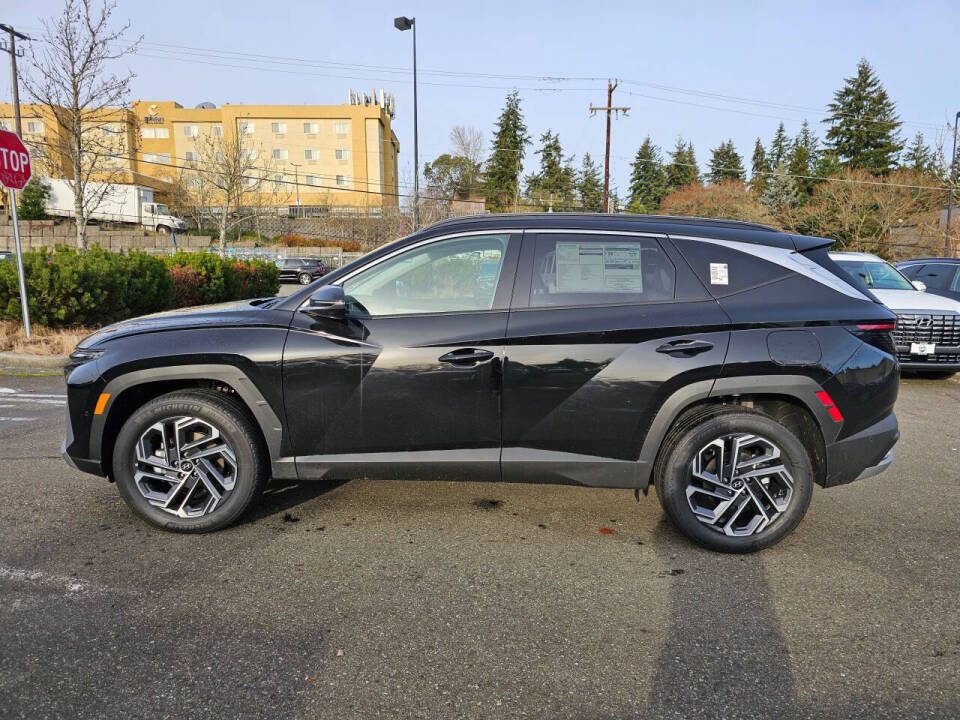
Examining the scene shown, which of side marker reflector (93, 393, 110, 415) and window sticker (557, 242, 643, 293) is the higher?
window sticker (557, 242, 643, 293)

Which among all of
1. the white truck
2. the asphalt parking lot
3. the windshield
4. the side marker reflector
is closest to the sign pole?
the asphalt parking lot

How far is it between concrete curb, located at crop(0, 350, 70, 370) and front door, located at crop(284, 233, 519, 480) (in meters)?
7.95

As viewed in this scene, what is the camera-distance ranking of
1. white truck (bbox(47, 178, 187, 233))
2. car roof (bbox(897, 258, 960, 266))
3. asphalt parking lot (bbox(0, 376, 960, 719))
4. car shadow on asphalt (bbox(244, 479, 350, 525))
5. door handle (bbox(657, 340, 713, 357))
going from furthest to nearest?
white truck (bbox(47, 178, 187, 233))
car roof (bbox(897, 258, 960, 266))
car shadow on asphalt (bbox(244, 479, 350, 525))
door handle (bbox(657, 340, 713, 357))
asphalt parking lot (bbox(0, 376, 960, 719))

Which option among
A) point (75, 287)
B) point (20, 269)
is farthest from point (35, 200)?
point (20, 269)

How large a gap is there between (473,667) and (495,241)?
7.24 ft

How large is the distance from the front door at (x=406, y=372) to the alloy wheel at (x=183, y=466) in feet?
1.49

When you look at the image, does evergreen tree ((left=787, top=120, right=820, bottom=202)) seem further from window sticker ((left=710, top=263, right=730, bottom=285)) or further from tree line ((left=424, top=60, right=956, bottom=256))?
window sticker ((left=710, top=263, right=730, bottom=285))

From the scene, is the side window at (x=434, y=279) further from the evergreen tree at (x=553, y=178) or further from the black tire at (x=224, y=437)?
the evergreen tree at (x=553, y=178)

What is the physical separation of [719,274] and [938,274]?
9042 millimetres

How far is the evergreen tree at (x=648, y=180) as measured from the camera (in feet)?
235

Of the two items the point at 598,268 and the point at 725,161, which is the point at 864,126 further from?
the point at 598,268

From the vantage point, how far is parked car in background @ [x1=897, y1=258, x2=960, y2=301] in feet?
32.0

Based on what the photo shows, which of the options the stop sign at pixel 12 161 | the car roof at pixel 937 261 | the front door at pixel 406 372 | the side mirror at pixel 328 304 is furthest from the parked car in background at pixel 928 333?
the stop sign at pixel 12 161

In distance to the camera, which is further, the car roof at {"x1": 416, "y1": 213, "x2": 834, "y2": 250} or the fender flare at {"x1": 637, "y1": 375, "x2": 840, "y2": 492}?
the car roof at {"x1": 416, "y1": 213, "x2": 834, "y2": 250}
